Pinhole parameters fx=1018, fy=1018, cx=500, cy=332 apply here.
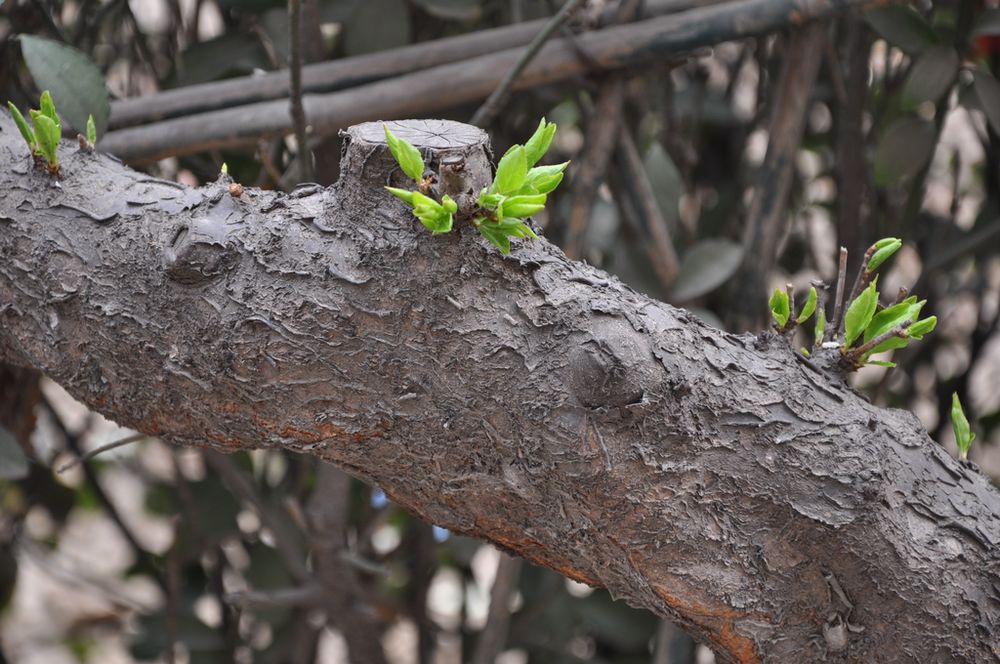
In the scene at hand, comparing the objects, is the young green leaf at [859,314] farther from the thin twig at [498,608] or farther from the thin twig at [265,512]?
the thin twig at [265,512]

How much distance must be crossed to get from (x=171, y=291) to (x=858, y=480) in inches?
13.0

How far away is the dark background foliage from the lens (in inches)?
33.3

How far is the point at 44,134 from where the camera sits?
19.8 inches

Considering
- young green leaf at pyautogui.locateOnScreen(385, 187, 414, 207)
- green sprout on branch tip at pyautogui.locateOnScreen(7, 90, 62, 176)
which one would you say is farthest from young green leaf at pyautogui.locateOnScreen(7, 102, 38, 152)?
young green leaf at pyautogui.locateOnScreen(385, 187, 414, 207)

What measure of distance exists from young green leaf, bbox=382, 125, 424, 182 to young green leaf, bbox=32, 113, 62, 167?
190 mm

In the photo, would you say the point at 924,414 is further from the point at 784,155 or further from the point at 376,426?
the point at 376,426

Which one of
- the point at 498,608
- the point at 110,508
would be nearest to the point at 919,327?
the point at 498,608

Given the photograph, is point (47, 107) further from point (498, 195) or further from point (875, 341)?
point (875, 341)

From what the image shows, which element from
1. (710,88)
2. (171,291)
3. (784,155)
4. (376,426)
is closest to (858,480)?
(376,426)

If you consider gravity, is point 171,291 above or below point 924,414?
above

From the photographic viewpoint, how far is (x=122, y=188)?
51cm

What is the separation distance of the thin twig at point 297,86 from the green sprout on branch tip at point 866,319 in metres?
0.33

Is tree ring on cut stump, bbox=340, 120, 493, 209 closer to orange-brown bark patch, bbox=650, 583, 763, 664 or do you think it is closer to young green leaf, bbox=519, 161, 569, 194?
young green leaf, bbox=519, 161, 569, 194

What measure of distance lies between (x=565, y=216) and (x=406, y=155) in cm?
57
